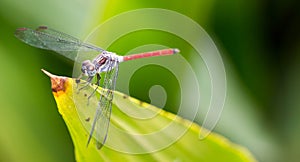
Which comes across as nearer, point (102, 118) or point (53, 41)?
point (102, 118)

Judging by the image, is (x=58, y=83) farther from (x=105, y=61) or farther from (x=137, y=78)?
(x=137, y=78)

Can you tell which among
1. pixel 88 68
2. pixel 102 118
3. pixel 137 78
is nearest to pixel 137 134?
pixel 102 118

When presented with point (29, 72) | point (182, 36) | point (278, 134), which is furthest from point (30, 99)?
point (278, 134)

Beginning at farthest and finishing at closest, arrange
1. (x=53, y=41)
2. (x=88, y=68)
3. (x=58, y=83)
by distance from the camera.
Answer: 1. (x=53, y=41)
2. (x=88, y=68)
3. (x=58, y=83)

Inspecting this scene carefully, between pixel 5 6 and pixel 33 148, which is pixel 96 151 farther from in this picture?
pixel 5 6

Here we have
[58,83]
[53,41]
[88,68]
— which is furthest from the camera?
[53,41]

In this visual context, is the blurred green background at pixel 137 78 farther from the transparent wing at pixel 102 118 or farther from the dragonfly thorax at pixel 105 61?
the transparent wing at pixel 102 118

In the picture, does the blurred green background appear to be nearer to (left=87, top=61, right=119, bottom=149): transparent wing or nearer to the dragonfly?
the dragonfly

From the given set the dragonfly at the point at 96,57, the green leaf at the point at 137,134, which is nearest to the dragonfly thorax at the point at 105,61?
the dragonfly at the point at 96,57
